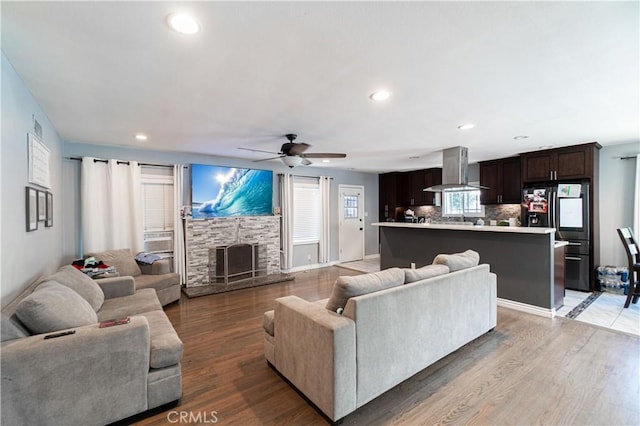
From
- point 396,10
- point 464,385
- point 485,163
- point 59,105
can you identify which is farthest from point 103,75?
point 485,163

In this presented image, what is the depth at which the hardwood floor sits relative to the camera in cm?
189

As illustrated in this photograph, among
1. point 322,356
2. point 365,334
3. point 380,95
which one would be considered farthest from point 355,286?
point 380,95

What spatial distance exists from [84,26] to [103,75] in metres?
0.67

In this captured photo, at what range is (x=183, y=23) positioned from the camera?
5.09ft

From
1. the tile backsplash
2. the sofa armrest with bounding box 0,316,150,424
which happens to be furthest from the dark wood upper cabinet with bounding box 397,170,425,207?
the sofa armrest with bounding box 0,316,150,424

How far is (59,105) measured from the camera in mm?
2781

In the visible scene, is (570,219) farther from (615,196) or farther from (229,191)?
(229,191)

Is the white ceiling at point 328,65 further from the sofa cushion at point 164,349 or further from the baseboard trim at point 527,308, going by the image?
the baseboard trim at point 527,308

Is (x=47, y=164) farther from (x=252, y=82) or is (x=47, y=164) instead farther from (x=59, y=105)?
(x=252, y=82)

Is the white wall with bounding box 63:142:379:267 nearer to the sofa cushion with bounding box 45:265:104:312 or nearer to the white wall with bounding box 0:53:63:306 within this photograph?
the white wall with bounding box 0:53:63:306

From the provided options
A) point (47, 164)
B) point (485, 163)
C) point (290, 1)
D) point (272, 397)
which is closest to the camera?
point (290, 1)

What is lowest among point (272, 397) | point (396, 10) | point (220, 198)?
point (272, 397)

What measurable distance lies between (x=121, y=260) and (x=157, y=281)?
0.74 meters

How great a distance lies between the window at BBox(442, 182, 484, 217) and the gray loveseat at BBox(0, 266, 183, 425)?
6.63m
